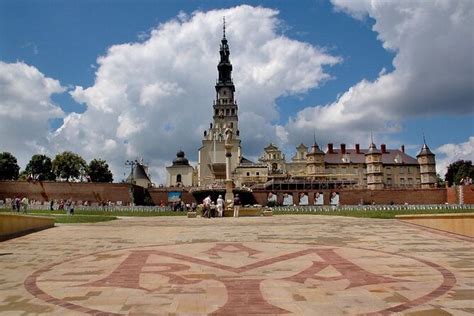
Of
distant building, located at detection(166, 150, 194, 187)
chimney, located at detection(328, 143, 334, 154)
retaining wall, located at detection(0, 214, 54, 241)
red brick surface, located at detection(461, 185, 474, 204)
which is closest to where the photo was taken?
retaining wall, located at detection(0, 214, 54, 241)

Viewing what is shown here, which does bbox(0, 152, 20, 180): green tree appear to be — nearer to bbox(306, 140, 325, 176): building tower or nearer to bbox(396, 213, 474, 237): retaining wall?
bbox(306, 140, 325, 176): building tower

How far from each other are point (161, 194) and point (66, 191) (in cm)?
1747

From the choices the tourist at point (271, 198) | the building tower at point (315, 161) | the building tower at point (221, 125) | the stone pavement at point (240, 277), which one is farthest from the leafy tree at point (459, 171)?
the stone pavement at point (240, 277)

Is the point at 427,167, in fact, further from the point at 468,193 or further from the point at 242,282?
the point at 242,282

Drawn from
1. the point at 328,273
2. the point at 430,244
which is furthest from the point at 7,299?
the point at 430,244

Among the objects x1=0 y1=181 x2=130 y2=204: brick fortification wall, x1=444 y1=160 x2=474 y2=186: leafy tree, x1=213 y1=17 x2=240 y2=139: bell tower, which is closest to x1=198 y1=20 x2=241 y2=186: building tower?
x1=213 y1=17 x2=240 y2=139: bell tower

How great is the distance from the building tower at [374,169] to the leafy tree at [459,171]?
17561mm

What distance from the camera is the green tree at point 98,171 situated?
10225 centimetres

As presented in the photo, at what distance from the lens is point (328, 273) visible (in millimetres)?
10953

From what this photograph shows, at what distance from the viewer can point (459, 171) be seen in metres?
104

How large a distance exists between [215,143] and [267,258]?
11425 centimetres

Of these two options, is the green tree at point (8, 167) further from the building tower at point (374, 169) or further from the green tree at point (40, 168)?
the building tower at point (374, 169)

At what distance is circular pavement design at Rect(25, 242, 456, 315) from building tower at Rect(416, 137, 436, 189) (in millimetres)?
105807

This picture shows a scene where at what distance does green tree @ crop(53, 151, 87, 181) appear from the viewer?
95000mm
